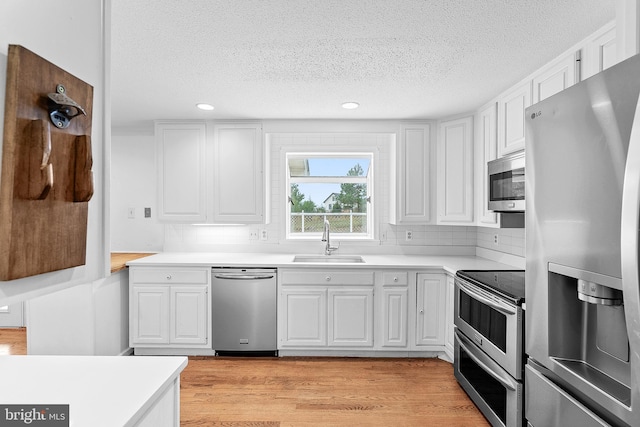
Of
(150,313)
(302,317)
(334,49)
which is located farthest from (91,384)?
(150,313)

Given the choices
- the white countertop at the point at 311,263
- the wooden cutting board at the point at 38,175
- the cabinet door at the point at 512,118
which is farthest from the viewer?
the white countertop at the point at 311,263

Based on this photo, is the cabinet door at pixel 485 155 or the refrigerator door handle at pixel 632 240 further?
the cabinet door at pixel 485 155

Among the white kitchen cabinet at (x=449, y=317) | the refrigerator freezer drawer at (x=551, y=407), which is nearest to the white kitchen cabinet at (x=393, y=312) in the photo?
the white kitchen cabinet at (x=449, y=317)

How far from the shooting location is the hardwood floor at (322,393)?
7.84ft

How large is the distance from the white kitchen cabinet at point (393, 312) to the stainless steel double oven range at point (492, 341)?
0.56 m

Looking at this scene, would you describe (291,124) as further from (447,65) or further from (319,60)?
(447,65)

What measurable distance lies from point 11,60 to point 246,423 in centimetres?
233

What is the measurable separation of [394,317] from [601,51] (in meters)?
2.42

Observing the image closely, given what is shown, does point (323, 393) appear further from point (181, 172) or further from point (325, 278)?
point (181, 172)

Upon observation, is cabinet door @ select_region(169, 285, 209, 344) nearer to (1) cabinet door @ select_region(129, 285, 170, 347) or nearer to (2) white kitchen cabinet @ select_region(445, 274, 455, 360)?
(1) cabinet door @ select_region(129, 285, 170, 347)

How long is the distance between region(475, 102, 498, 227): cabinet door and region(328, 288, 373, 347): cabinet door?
120 cm

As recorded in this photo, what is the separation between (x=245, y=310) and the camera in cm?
335

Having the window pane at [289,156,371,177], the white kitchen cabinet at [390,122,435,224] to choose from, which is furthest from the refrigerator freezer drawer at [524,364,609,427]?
the window pane at [289,156,371,177]

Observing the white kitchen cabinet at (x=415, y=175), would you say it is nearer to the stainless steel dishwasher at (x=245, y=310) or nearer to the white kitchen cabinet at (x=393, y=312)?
the white kitchen cabinet at (x=393, y=312)
